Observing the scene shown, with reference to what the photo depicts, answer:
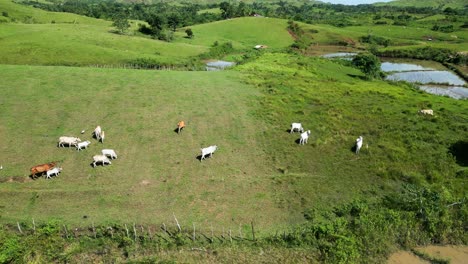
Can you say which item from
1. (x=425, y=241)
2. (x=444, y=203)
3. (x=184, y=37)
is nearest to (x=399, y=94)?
(x=444, y=203)

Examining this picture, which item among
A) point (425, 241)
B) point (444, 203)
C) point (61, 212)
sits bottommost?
point (61, 212)

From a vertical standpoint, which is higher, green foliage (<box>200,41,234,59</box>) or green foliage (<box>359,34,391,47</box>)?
green foliage (<box>359,34,391,47</box>)

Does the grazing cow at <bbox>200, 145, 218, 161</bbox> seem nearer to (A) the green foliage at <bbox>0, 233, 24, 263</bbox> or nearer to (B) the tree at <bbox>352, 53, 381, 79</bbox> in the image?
(A) the green foliage at <bbox>0, 233, 24, 263</bbox>

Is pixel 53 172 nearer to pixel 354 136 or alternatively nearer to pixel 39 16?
pixel 354 136

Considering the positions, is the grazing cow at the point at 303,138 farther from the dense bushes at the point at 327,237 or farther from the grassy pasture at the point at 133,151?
the dense bushes at the point at 327,237

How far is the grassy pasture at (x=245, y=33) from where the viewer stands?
94125 mm

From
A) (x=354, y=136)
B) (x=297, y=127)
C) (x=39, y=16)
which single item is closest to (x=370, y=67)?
(x=354, y=136)

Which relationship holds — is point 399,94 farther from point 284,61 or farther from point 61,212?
point 61,212

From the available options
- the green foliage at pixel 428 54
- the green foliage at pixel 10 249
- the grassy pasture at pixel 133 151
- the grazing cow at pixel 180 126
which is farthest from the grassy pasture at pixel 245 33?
the green foliage at pixel 10 249

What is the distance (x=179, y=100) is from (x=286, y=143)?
1420cm

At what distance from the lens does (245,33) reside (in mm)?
104875

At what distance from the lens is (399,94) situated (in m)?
47.2

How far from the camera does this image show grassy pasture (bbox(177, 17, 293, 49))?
309 ft

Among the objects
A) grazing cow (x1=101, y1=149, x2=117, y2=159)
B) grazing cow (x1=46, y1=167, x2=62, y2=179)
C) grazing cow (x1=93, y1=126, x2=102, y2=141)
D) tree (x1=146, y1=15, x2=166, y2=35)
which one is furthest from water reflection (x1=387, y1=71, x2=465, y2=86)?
grazing cow (x1=46, y1=167, x2=62, y2=179)
